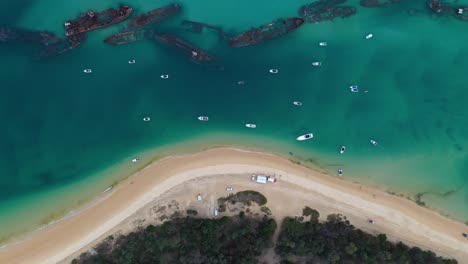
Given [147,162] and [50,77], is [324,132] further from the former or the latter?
[50,77]

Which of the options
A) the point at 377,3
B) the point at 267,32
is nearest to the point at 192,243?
the point at 267,32

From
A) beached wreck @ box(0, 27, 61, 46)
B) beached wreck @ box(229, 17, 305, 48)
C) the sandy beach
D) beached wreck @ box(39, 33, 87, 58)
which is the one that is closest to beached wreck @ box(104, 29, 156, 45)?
beached wreck @ box(39, 33, 87, 58)

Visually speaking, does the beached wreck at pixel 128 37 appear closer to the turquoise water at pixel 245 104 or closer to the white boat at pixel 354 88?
the turquoise water at pixel 245 104

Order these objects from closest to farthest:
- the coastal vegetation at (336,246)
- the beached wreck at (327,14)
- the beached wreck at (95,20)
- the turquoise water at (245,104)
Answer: the coastal vegetation at (336,246) → the turquoise water at (245,104) → the beached wreck at (95,20) → the beached wreck at (327,14)

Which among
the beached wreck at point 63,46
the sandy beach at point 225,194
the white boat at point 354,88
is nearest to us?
the sandy beach at point 225,194

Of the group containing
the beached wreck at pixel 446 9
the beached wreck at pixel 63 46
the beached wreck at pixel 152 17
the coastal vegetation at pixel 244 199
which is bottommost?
the coastal vegetation at pixel 244 199

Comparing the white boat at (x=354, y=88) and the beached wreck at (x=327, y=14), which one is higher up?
the beached wreck at (x=327, y=14)

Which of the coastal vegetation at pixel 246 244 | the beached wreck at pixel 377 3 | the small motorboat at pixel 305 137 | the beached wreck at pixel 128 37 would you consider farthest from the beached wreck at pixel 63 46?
the beached wreck at pixel 377 3

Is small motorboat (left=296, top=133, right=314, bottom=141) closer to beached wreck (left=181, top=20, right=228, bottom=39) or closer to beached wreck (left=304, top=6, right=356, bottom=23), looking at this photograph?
beached wreck (left=304, top=6, right=356, bottom=23)
